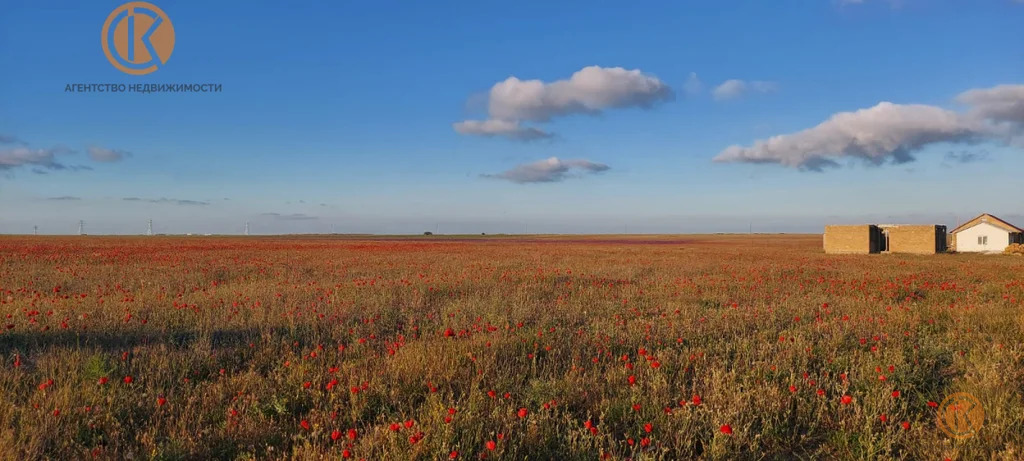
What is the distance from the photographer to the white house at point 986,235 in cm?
4375

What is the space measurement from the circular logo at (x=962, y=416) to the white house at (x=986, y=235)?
52901 millimetres

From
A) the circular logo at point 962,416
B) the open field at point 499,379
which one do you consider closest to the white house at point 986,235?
the open field at point 499,379

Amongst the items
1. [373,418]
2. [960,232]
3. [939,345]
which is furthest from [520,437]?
[960,232]

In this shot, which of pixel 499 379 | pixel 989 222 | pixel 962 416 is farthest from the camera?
pixel 989 222

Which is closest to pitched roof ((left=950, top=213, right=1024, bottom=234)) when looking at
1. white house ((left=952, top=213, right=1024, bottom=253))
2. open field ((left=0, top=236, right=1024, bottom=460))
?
white house ((left=952, top=213, right=1024, bottom=253))

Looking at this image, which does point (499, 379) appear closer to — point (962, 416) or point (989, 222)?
point (962, 416)

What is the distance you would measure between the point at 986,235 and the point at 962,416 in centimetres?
5605

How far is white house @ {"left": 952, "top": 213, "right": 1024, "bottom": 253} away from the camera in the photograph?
1722 inches

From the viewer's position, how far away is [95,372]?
547 cm

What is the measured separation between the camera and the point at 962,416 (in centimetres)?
455

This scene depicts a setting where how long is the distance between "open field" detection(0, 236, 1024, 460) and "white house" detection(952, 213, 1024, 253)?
46.8 m

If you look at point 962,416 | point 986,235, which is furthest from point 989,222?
point 962,416

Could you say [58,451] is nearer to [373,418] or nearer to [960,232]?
[373,418]

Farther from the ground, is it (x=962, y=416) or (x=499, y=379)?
(x=499, y=379)
